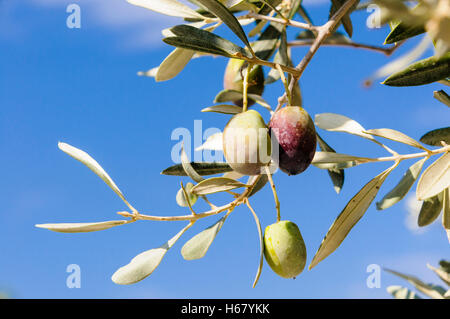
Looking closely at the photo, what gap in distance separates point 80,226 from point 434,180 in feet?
2.79

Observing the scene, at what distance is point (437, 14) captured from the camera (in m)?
0.51

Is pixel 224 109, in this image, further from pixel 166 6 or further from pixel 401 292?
pixel 401 292

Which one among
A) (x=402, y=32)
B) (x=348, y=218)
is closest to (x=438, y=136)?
(x=348, y=218)

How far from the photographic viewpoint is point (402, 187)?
1.52m

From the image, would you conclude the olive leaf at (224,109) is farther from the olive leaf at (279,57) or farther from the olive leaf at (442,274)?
the olive leaf at (442,274)

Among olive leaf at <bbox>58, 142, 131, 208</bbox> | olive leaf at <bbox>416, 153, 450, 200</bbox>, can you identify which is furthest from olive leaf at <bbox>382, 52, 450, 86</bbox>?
olive leaf at <bbox>58, 142, 131, 208</bbox>

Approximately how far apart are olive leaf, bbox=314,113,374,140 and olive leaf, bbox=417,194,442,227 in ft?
1.00

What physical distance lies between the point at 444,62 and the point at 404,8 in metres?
0.72

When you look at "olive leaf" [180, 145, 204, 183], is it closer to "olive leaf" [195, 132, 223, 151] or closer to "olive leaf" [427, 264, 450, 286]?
"olive leaf" [195, 132, 223, 151]

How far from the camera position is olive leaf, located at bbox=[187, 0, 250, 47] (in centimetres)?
121

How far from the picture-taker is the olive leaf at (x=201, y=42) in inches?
46.7

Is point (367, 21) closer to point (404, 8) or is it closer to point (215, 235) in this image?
point (215, 235)

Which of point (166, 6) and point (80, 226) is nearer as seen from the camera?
point (80, 226)
